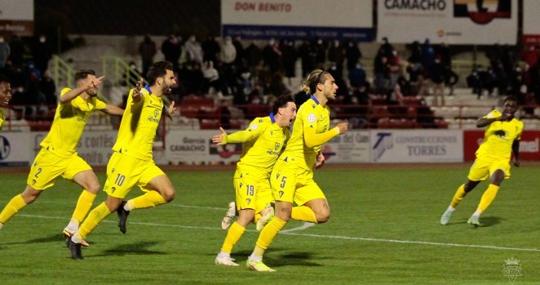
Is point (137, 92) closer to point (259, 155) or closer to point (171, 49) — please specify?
point (259, 155)

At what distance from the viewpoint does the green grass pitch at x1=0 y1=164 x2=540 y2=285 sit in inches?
531

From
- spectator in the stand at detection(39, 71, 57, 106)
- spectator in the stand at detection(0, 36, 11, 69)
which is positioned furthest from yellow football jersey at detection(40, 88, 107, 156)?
spectator in the stand at detection(0, 36, 11, 69)

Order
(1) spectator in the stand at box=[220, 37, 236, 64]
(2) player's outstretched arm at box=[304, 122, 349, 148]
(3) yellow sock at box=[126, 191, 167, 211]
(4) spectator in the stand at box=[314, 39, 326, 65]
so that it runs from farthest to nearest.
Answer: (4) spectator in the stand at box=[314, 39, 326, 65] < (1) spectator in the stand at box=[220, 37, 236, 64] < (3) yellow sock at box=[126, 191, 167, 211] < (2) player's outstretched arm at box=[304, 122, 349, 148]

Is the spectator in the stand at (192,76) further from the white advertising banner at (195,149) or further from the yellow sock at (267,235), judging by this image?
the yellow sock at (267,235)

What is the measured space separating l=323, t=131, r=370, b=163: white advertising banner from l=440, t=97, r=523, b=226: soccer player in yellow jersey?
18.8 metres

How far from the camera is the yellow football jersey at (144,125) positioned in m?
15.0

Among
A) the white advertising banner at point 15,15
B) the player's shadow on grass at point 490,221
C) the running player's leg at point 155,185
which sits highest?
the white advertising banner at point 15,15

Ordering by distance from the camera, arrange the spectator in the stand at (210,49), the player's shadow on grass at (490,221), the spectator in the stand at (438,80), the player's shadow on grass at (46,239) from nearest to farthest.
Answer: the player's shadow on grass at (46,239)
the player's shadow on grass at (490,221)
the spectator in the stand at (210,49)
the spectator in the stand at (438,80)

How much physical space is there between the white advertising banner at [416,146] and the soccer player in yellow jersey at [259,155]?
82.8ft

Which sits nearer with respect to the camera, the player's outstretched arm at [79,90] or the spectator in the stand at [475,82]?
the player's outstretched arm at [79,90]

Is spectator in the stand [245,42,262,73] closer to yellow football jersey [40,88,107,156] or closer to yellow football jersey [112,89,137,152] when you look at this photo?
yellow football jersey [40,88,107,156]

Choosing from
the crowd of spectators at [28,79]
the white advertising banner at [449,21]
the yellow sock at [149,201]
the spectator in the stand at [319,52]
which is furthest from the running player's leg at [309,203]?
Result: the white advertising banner at [449,21]

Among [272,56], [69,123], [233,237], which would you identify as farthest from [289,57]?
[233,237]

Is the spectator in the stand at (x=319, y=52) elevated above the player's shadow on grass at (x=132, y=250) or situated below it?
above
